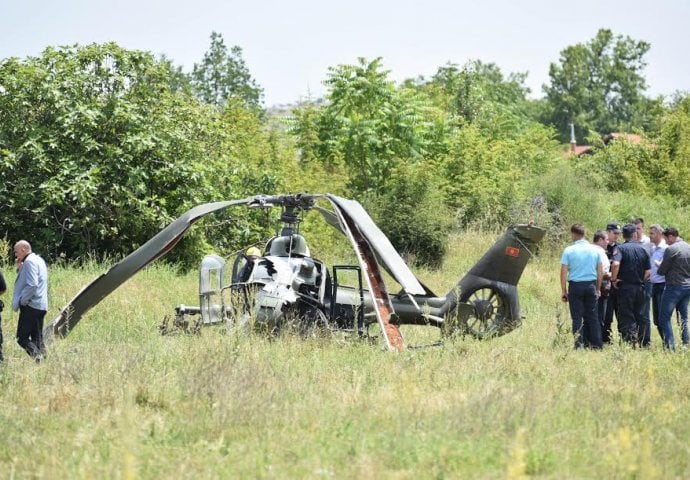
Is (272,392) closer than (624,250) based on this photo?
Yes

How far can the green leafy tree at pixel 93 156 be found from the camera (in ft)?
67.4

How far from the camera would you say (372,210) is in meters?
27.3

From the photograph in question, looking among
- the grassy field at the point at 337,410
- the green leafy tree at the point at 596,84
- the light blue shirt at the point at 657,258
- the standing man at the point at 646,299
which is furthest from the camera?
the green leafy tree at the point at 596,84

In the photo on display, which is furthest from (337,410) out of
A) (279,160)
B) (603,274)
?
(279,160)

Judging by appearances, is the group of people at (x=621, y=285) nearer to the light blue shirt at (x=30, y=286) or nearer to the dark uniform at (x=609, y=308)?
the dark uniform at (x=609, y=308)

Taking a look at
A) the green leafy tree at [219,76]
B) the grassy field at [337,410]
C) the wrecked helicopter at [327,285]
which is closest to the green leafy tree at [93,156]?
the wrecked helicopter at [327,285]

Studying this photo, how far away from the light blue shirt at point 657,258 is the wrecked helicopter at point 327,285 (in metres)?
1.71

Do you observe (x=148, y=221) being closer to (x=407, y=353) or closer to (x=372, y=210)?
(x=372, y=210)

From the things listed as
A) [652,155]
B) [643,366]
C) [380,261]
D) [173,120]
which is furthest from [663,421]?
[652,155]

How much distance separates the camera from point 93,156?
68.3ft

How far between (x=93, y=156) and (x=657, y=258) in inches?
476

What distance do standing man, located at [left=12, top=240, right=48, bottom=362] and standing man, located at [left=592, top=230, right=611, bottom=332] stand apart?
7043 millimetres

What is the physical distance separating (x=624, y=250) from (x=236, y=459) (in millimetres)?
7536

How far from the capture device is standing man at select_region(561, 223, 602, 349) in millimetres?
12672
